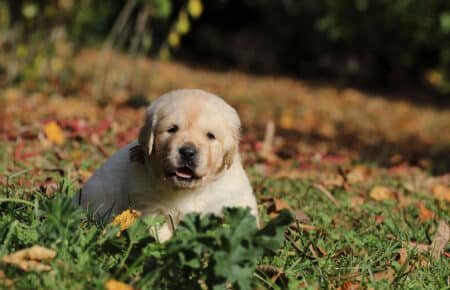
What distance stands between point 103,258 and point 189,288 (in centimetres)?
36

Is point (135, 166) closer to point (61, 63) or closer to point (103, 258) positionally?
point (103, 258)

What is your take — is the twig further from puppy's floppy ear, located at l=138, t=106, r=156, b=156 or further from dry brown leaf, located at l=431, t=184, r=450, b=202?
puppy's floppy ear, located at l=138, t=106, r=156, b=156

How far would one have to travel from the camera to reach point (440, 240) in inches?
135

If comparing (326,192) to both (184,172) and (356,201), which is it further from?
(184,172)

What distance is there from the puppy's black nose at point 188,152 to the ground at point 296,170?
50 centimetres

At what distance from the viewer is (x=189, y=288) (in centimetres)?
241

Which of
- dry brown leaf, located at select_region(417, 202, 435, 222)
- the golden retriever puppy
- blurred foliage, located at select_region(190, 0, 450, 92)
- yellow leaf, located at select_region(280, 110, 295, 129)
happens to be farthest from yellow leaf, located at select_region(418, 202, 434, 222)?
blurred foliage, located at select_region(190, 0, 450, 92)

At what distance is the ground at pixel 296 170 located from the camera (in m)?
2.64

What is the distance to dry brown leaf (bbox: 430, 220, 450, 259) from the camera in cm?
324

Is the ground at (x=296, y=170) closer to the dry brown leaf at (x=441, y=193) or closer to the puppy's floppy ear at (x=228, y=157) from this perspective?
the dry brown leaf at (x=441, y=193)

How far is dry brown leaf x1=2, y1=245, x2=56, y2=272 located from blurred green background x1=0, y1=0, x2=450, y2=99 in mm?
5345

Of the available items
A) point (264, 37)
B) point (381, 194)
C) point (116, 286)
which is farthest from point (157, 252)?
point (264, 37)

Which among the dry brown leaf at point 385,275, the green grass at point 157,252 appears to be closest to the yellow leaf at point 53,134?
the green grass at point 157,252

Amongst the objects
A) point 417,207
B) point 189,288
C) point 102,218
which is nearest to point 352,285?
point 189,288
